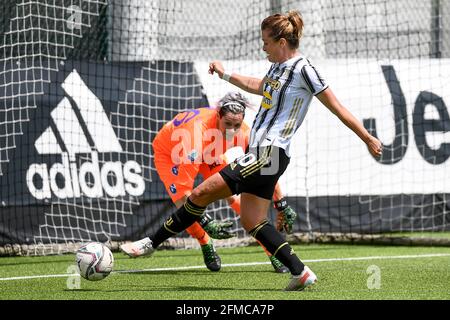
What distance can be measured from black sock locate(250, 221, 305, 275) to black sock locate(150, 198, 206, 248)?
0.47 meters

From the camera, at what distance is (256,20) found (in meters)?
14.8

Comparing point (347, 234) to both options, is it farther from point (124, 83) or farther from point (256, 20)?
point (256, 20)

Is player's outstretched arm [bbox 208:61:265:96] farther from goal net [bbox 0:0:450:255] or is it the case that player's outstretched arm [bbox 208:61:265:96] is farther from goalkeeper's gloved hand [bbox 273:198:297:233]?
goal net [bbox 0:0:450:255]

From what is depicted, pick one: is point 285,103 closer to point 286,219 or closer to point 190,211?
point 190,211

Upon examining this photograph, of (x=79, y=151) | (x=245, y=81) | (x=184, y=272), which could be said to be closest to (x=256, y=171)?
(x=245, y=81)

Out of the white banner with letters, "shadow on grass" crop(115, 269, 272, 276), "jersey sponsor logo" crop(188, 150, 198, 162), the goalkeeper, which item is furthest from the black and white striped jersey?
the white banner with letters

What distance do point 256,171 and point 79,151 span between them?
4472 millimetres

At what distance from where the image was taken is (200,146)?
897 centimetres

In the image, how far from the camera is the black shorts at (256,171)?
6758 mm

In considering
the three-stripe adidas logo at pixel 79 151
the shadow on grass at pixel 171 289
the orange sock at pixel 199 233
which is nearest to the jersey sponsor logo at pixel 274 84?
the shadow on grass at pixel 171 289

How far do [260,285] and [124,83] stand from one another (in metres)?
4.53

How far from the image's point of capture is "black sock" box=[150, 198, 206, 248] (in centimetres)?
707

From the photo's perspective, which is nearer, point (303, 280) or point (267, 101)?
point (303, 280)

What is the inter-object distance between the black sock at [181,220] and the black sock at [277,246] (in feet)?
1.55
